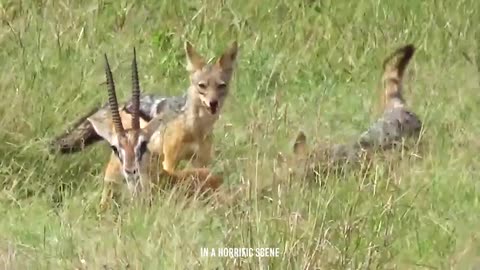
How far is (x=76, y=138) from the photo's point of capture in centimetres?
728

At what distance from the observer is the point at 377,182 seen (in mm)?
6160

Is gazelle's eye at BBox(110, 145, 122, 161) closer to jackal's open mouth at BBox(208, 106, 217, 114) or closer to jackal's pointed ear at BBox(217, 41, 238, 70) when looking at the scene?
jackal's open mouth at BBox(208, 106, 217, 114)

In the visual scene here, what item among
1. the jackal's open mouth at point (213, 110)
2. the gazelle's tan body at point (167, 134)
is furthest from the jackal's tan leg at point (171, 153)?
the jackal's open mouth at point (213, 110)

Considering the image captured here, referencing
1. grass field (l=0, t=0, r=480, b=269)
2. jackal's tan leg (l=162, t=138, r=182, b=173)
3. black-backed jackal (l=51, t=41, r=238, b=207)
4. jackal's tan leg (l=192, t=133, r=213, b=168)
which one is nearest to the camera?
grass field (l=0, t=0, r=480, b=269)

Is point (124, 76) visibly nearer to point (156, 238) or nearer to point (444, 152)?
point (444, 152)

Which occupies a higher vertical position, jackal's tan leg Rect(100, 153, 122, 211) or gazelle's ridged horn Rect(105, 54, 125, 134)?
gazelle's ridged horn Rect(105, 54, 125, 134)

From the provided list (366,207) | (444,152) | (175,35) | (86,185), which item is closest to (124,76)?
(175,35)

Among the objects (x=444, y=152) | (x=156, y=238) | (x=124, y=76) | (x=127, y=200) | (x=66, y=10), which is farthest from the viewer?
(x=66, y=10)

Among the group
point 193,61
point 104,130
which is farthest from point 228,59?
point 104,130

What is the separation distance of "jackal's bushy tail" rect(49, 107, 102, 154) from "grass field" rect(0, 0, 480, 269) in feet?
0.20

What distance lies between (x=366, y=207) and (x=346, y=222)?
39 centimetres

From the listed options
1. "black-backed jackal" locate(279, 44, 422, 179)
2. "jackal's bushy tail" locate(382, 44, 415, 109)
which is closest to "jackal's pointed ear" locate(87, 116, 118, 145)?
"black-backed jackal" locate(279, 44, 422, 179)

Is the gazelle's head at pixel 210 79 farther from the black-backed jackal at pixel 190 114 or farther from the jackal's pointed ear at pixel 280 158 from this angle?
the jackal's pointed ear at pixel 280 158

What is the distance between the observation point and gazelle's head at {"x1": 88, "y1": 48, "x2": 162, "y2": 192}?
261 inches
